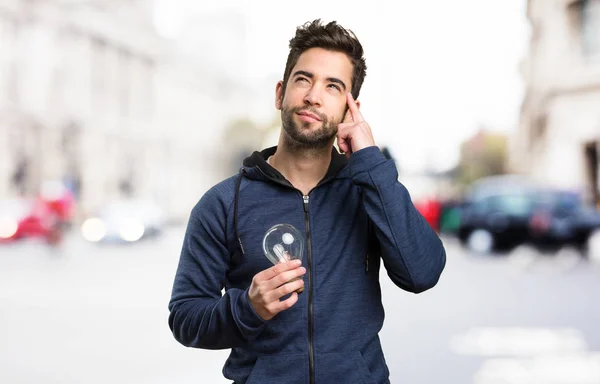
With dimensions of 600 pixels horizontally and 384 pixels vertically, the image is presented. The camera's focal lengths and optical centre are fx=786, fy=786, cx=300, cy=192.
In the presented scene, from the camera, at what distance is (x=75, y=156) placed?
4894 centimetres

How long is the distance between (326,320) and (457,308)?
8373 millimetres

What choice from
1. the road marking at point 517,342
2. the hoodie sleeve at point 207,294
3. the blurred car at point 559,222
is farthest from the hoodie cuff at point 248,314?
the blurred car at point 559,222

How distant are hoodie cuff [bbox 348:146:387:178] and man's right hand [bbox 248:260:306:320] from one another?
375mm

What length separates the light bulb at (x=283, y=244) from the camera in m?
2.06

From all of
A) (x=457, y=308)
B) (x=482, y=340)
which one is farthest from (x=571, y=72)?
(x=482, y=340)

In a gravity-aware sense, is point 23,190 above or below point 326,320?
above

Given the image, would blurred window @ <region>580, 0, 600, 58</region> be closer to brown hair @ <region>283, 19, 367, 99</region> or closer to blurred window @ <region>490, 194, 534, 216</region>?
blurred window @ <region>490, 194, 534, 216</region>

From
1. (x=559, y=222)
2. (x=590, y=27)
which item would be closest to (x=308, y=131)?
(x=559, y=222)

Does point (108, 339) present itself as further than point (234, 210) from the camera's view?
Yes

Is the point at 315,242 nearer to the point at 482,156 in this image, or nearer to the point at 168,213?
the point at 168,213

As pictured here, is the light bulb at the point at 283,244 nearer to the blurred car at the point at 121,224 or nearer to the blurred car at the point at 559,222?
the blurred car at the point at 559,222

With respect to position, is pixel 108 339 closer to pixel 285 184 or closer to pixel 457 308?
pixel 457 308

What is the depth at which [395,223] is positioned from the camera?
6.91 ft

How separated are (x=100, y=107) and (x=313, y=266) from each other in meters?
55.4
